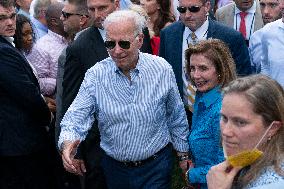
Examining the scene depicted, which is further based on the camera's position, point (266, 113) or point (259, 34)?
point (259, 34)

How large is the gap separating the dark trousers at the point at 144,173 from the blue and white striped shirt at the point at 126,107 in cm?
8

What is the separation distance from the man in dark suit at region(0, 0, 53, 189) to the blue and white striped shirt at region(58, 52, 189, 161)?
0.84 m

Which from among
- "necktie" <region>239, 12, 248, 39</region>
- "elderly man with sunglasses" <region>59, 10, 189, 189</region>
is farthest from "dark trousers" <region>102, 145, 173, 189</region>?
"necktie" <region>239, 12, 248, 39</region>

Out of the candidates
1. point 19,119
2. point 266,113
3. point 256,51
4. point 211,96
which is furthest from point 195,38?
point 266,113

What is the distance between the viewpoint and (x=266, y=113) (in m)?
2.72

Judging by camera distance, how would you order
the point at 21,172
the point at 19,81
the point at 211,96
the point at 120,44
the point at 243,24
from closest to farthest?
the point at 211,96, the point at 120,44, the point at 19,81, the point at 21,172, the point at 243,24

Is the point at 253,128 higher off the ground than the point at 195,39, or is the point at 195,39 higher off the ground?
the point at 253,128

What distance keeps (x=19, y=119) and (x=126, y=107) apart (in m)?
1.26

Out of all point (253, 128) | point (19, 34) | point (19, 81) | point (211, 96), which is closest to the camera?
point (253, 128)

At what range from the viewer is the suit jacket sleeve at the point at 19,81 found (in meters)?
4.93

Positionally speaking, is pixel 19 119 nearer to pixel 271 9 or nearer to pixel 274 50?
pixel 274 50

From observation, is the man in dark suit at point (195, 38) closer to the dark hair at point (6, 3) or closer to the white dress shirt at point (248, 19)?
the dark hair at point (6, 3)

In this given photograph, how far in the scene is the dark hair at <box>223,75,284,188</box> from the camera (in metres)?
2.65

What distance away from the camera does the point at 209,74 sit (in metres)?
4.08
